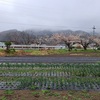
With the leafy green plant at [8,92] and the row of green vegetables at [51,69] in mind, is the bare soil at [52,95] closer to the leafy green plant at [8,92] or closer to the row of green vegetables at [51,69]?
the leafy green plant at [8,92]

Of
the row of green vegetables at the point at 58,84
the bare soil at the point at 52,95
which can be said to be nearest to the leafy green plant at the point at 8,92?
the bare soil at the point at 52,95

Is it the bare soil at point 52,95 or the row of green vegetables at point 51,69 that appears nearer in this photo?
the bare soil at point 52,95

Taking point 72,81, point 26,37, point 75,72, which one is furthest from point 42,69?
point 26,37

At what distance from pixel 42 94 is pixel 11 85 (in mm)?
1370

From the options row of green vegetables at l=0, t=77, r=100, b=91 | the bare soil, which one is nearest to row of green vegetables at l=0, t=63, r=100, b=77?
row of green vegetables at l=0, t=77, r=100, b=91

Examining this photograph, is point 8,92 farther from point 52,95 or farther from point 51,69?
point 51,69

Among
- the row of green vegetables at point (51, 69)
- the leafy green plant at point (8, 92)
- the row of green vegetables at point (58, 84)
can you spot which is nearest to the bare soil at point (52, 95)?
the leafy green plant at point (8, 92)

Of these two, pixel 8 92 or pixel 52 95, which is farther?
pixel 8 92

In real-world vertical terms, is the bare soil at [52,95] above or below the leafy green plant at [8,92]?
below

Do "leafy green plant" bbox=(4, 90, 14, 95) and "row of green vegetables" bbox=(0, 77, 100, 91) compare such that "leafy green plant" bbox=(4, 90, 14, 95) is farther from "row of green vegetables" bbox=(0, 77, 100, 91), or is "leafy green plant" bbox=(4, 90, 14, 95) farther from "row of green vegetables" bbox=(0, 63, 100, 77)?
"row of green vegetables" bbox=(0, 63, 100, 77)

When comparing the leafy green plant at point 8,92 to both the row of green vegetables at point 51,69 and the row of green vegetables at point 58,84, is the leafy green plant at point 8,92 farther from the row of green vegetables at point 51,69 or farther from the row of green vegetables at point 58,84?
the row of green vegetables at point 51,69

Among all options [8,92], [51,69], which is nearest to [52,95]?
[8,92]

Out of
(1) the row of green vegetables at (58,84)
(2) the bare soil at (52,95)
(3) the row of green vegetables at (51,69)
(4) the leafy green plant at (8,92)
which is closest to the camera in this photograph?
(2) the bare soil at (52,95)

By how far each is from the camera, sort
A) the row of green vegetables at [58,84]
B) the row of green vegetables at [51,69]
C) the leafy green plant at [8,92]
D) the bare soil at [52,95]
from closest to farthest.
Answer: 1. the bare soil at [52,95]
2. the leafy green plant at [8,92]
3. the row of green vegetables at [58,84]
4. the row of green vegetables at [51,69]
